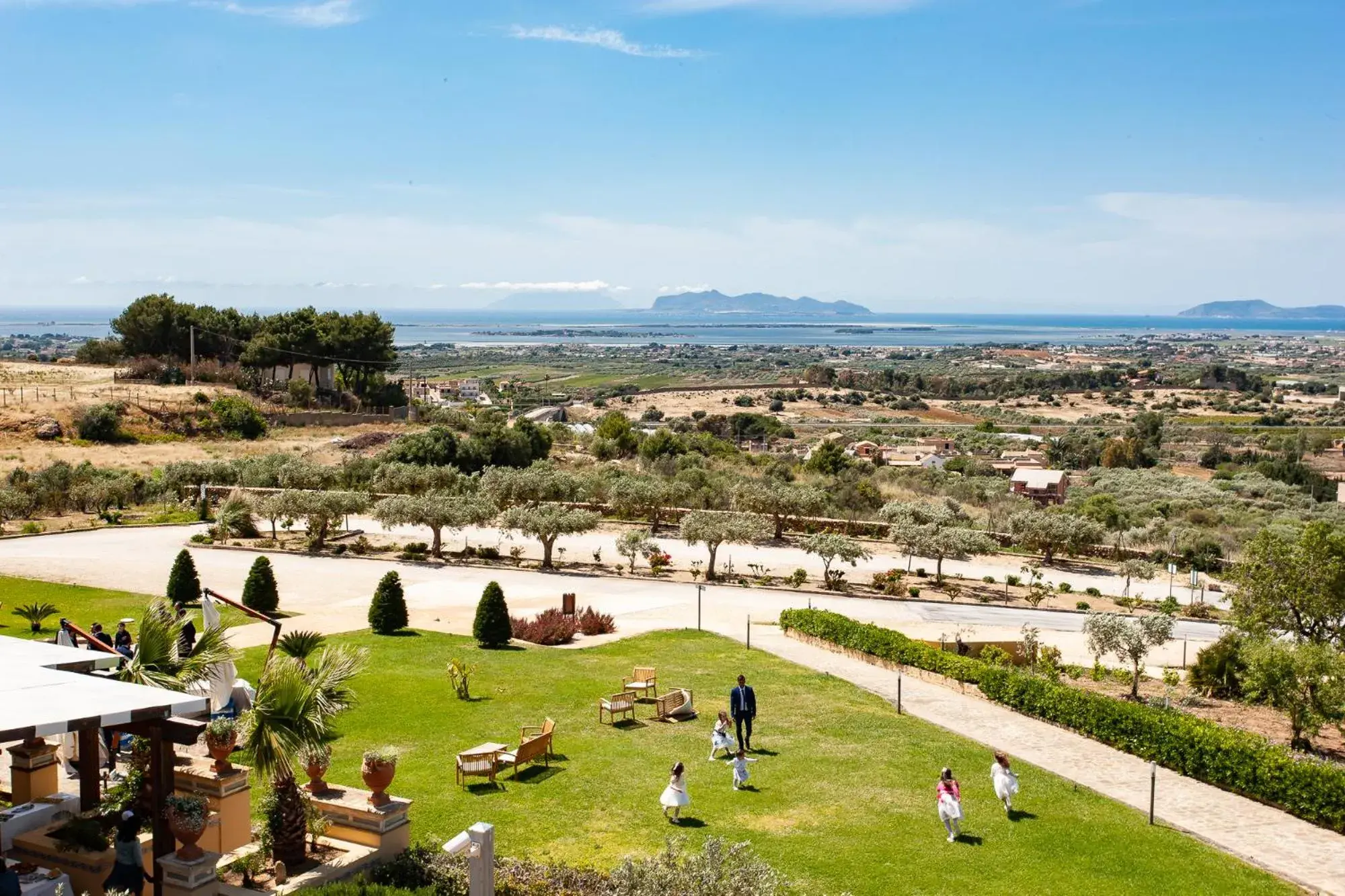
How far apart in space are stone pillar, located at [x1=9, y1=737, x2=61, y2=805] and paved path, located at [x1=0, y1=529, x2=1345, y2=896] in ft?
41.0

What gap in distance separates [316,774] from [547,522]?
81.9ft

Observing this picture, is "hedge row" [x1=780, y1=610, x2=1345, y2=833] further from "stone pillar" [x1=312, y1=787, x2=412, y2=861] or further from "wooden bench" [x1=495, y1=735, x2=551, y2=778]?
"stone pillar" [x1=312, y1=787, x2=412, y2=861]

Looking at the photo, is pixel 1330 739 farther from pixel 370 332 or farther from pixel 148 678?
pixel 370 332

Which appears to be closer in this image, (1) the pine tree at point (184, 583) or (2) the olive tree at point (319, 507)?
(1) the pine tree at point (184, 583)

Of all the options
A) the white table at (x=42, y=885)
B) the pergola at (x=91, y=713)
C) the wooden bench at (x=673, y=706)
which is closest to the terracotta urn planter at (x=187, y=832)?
the pergola at (x=91, y=713)

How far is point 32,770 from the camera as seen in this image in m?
11.9

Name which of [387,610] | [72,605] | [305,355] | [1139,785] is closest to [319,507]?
[72,605]

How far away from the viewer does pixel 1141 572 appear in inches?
1527

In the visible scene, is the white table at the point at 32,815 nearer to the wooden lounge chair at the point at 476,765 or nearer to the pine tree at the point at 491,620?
the wooden lounge chair at the point at 476,765

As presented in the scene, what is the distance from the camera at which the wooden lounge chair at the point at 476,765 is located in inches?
597

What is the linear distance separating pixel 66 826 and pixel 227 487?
3888 cm

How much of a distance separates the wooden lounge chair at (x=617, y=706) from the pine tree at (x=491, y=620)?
6.43 meters

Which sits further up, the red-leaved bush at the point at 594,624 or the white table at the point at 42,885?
the white table at the point at 42,885

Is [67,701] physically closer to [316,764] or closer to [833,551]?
[316,764]
